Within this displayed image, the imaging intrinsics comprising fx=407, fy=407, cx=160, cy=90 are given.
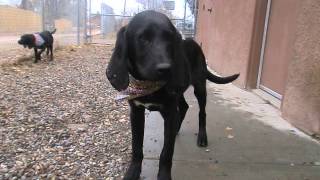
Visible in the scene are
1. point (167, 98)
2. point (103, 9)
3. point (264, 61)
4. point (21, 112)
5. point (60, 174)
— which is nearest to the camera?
point (167, 98)

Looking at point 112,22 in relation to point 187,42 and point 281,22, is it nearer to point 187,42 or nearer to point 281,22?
point 281,22

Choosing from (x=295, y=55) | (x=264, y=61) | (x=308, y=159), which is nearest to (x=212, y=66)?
(x=264, y=61)

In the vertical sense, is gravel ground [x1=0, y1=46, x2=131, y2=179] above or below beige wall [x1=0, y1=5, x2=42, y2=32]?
below

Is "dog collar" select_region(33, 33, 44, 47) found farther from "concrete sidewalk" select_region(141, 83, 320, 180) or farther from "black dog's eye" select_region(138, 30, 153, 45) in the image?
"black dog's eye" select_region(138, 30, 153, 45)

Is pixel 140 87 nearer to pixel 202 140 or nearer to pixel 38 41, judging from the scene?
pixel 202 140

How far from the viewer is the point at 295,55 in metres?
4.97

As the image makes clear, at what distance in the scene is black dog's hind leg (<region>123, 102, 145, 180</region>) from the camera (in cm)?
337

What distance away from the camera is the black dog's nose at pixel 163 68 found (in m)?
2.58

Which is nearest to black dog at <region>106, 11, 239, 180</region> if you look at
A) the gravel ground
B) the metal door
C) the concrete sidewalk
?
the concrete sidewalk

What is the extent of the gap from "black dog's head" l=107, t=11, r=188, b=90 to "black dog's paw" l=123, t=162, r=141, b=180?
2.60 ft

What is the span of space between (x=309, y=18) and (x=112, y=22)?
56.8ft

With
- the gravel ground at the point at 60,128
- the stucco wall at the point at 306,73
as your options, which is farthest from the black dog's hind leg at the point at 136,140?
the stucco wall at the point at 306,73

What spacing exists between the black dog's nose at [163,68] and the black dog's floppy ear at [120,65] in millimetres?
385

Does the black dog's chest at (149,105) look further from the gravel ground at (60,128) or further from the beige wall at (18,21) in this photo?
the beige wall at (18,21)
